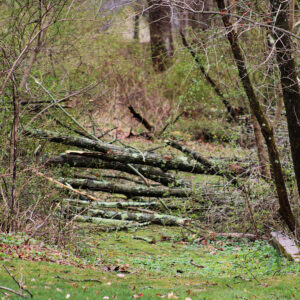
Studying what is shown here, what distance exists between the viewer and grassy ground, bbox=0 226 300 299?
5344 mm

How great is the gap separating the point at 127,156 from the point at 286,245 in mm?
4174

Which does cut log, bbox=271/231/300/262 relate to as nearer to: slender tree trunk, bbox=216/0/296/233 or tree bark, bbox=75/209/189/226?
slender tree trunk, bbox=216/0/296/233

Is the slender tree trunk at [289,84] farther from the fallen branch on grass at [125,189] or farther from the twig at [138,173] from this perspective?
the twig at [138,173]

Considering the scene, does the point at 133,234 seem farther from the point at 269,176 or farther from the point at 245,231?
the point at 269,176

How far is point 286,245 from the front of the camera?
7.84 m

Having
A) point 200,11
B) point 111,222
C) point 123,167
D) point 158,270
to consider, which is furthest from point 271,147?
point 123,167

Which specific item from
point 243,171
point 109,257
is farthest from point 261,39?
point 109,257

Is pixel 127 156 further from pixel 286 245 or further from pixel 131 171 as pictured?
pixel 286 245

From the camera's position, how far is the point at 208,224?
9758 millimetres

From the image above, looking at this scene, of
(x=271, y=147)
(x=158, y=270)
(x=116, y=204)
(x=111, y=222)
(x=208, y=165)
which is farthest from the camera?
(x=208, y=165)

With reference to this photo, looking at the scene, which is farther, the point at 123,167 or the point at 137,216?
the point at 123,167

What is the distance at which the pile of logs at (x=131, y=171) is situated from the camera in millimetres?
10117

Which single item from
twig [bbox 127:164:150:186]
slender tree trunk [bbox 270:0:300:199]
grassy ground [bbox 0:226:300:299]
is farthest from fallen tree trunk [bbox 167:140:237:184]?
slender tree trunk [bbox 270:0:300:199]

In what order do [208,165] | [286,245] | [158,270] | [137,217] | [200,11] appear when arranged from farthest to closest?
[208,165]
[137,217]
[286,245]
[158,270]
[200,11]
